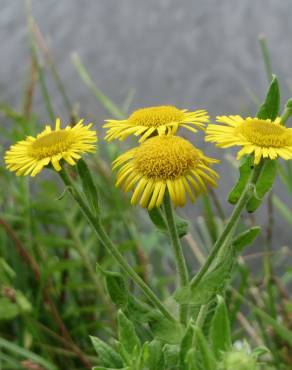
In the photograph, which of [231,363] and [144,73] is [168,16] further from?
[231,363]

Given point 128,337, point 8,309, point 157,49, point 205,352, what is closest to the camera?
point 205,352

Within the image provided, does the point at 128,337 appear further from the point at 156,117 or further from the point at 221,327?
the point at 156,117

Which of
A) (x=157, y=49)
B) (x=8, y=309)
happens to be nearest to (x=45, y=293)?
(x=8, y=309)

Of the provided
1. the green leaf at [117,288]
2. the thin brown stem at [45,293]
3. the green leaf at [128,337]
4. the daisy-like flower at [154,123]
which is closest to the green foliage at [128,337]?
the green leaf at [128,337]

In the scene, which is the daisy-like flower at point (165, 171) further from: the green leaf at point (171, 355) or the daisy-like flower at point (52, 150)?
the green leaf at point (171, 355)

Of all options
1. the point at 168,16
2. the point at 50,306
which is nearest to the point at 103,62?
the point at 168,16

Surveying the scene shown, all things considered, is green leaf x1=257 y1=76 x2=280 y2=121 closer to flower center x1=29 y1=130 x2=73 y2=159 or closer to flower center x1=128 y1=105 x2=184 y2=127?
flower center x1=128 y1=105 x2=184 y2=127
